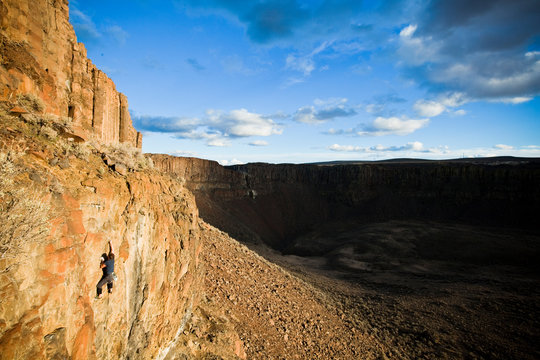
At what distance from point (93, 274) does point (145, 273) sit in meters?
1.50

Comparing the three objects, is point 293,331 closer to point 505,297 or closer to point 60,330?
point 60,330

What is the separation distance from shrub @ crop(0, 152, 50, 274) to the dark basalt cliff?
30106mm

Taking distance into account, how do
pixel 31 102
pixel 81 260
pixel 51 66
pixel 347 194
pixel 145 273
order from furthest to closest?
pixel 347 194
pixel 51 66
pixel 145 273
pixel 31 102
pixel 81 260

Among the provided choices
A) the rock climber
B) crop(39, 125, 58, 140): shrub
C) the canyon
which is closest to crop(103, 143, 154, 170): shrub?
the canyon

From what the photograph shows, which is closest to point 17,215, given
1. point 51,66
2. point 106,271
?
point 106,271

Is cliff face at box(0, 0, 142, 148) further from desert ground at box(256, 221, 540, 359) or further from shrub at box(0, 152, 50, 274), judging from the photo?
desert ground at box(256, 221, 540, 359)

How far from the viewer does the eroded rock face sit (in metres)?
3.31

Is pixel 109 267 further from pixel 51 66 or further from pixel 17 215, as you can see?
pixel 51 66

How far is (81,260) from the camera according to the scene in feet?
13.7

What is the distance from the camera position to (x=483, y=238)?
3222 cm

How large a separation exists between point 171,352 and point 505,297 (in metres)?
21.4

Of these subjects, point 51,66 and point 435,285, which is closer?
point 51,66

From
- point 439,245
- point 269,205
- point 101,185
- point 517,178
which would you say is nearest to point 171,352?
point 101,185

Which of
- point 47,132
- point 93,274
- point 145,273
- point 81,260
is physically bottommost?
point 145,273
